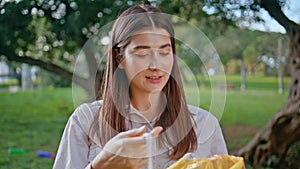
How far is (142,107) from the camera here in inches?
35.7

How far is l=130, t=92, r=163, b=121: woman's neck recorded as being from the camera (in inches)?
34.6

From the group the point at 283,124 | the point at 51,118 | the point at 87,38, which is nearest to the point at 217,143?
the point at 283,124

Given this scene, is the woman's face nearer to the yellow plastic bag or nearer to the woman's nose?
the woman's nose

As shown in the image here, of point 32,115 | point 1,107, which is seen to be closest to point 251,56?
point 32,115

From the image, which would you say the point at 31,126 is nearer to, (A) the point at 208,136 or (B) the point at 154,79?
(A) the point at 208,136

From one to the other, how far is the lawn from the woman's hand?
176 cm

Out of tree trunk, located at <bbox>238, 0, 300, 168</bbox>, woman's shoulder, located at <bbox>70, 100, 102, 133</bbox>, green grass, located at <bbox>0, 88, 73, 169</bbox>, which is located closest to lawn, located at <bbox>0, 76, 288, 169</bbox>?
green grass, located at <bbox>0, 88, 73, 169</bbox>

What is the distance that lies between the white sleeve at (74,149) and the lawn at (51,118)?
151 cm

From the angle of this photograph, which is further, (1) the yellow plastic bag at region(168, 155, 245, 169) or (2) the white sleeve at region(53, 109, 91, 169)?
(2) the white sleeve at region(53, 109, 91, 169)

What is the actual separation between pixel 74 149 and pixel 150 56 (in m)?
0.28

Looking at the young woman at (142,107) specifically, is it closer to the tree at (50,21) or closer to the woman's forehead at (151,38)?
the woman's forehead at (151,38)

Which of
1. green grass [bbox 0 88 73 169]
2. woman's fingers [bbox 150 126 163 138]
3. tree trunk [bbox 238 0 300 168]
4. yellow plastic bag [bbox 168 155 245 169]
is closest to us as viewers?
woman's fingers [bbox 150 126 163 138]

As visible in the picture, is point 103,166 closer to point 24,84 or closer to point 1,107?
point 1,107

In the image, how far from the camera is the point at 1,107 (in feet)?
21.4
